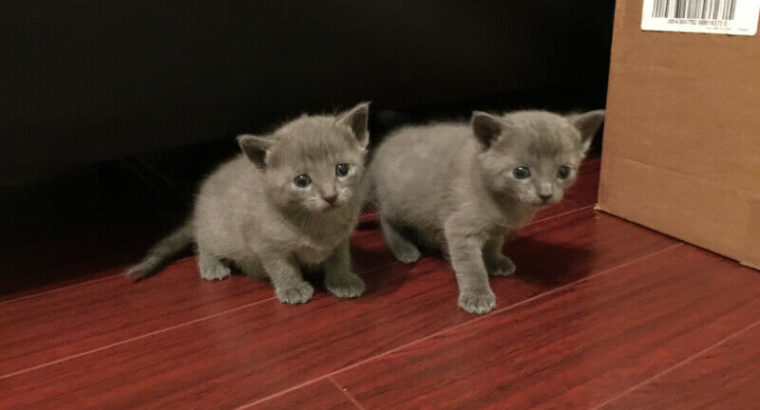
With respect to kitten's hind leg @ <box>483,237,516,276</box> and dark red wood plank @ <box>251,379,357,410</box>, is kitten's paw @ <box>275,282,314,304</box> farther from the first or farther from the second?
kitten's hind leg @ <box>483,237,516,276</box>

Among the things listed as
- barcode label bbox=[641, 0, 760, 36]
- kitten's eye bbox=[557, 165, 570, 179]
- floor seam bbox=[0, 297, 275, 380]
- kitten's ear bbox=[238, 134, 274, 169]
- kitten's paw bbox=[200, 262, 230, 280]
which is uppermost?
barcode label bbox=[641, 0, 760, 36]

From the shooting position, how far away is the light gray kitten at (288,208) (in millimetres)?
1054

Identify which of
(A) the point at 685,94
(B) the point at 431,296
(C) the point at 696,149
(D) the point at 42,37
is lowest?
(B) the point at 431,296

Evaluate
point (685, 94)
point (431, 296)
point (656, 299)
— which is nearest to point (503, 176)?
point (431, 296)

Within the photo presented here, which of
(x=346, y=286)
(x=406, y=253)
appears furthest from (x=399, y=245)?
(x=346, y=286)

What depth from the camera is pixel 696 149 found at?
1253 millimetres

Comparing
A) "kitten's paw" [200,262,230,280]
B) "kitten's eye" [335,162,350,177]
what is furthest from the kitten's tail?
"kitten's eye" [335,162,350,177]

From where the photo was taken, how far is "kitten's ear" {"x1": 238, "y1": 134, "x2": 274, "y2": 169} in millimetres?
1038

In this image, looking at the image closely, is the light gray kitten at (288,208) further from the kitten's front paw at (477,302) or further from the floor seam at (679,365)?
the floor seam at (679,365)

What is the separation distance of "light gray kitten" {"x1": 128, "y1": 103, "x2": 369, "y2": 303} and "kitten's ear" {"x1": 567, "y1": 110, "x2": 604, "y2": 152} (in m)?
0.39

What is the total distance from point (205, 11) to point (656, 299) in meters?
1.01

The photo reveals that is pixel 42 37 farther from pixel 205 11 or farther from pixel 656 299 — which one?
pixel 656 299

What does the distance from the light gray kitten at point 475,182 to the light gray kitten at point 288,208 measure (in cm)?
18

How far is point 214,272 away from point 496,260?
598 millimetres
